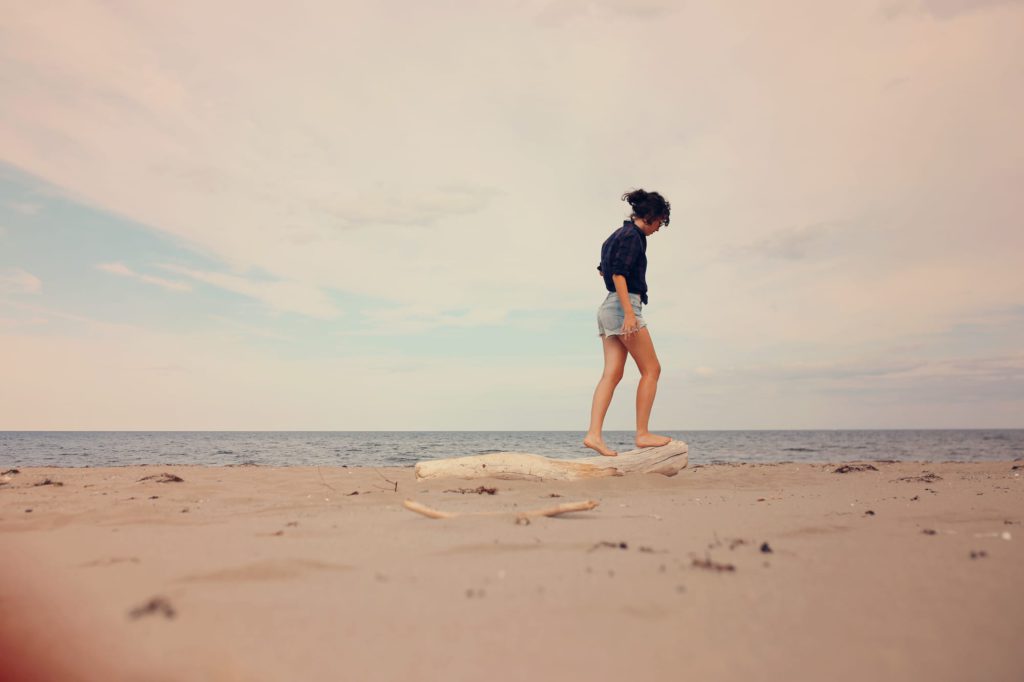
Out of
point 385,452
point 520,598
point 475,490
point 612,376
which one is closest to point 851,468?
point 612,376

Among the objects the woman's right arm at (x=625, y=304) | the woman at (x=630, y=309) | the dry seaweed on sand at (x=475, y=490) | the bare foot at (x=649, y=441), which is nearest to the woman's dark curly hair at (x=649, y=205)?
the woman at (x=630, y=309)

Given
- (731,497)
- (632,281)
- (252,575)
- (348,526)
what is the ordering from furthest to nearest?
(632,281) < (731,497) < (348,526) < (252,575)

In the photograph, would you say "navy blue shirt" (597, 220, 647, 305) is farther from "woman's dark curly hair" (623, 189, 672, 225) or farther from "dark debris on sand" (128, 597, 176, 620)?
"dark debris on sand" (128, 597, 176, 620)

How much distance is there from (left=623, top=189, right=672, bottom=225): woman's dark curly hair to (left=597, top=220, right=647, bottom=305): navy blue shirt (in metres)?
0.15

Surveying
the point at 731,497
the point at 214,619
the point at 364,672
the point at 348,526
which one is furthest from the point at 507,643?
the point at 731,497

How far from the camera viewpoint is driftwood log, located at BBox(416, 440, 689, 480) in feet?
20.1

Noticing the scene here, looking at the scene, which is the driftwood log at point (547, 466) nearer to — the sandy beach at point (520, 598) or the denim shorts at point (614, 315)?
the denim shorts at point (614, 315)

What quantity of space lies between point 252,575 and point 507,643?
1072 mm

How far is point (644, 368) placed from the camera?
20.9ft

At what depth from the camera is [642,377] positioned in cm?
637

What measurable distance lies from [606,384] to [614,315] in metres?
0.75

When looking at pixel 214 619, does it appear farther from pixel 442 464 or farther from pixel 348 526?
pixel 442 464

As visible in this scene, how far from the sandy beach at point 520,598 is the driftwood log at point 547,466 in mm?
2711

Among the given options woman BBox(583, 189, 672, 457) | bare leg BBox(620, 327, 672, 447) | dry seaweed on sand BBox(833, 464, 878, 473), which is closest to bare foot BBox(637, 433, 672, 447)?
woman BBox(583, 189, 672, 457)
